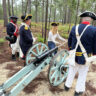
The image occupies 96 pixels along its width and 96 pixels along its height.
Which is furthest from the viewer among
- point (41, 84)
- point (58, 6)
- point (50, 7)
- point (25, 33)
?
point (58, 6)

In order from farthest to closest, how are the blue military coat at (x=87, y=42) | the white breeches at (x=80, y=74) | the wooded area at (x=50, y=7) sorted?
the wooded area at (x=50, y=7)
the white breeches at (x=80, y=74)
the blue military coat at (x=87, y=42)

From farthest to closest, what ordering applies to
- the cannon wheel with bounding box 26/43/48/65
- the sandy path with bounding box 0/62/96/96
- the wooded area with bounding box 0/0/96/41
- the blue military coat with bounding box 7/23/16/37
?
the wooded area with bounding box 0/0/96/41 → the blue military coat with bounding box 7/23/16/37 → the cannon wheel with bounding box 26/43/48/65 → the sandy path with bounding box 0/62/96/96

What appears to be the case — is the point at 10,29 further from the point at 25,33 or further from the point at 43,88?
the point at 43,88

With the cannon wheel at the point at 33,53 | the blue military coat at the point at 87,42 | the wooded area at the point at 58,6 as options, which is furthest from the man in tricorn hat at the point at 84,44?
the wooded area at the point at 58,6

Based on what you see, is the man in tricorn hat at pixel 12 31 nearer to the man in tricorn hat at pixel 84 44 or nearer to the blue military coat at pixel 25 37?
the blue military coat at pixel 25 37

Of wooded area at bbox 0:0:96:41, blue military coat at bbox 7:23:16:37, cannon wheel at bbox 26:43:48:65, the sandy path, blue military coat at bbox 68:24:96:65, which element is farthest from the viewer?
wooded area at bbox 0:0:96:41

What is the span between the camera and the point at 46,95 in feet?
8.98

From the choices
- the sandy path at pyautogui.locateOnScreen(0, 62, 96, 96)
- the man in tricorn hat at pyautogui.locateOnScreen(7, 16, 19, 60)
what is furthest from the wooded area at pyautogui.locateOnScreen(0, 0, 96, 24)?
the sandy path at pyautogui.locateOnScreen(0, 62, 96, 96)

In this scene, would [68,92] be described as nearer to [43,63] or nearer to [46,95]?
[46,95]

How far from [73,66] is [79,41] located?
0.67m

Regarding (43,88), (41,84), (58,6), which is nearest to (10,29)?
(41,84)

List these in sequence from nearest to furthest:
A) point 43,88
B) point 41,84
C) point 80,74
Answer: point 80,74 → point 43,88 → point 41,84

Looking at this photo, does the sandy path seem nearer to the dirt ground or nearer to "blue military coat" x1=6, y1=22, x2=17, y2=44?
the dirt ground

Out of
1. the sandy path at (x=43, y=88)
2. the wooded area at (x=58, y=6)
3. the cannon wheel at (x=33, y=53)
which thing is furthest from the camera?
the wooded area at (x=58, y=6)
